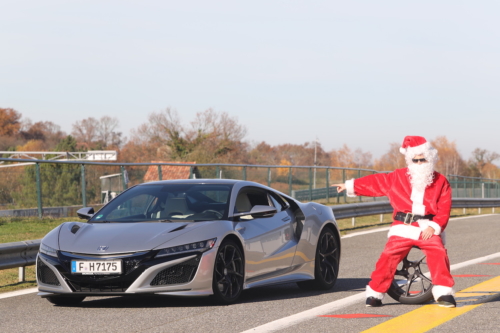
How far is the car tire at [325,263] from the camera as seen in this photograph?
8734mm

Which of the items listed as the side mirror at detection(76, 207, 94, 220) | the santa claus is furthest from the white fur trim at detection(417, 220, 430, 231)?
the side mirror at detection(76, 207, 94, 220)

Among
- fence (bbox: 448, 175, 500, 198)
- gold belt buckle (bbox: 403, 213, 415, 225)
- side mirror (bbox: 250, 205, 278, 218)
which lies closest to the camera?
gold belt buckle (bbox: 403, 213, 415, 225)

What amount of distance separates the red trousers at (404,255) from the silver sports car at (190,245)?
4.12 ft

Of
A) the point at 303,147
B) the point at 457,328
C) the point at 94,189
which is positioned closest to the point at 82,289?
the point at 457,328

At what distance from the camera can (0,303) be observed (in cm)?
795

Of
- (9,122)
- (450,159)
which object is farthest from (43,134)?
(450,159)

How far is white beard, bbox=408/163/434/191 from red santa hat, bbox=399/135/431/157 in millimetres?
222

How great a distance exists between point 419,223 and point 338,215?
Result: 11008 mm

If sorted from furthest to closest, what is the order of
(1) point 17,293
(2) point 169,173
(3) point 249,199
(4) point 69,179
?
(2) point 169,173, (4) point 69,179, (1) point 17,293, (3) point 249,199

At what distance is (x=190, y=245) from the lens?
7066mm

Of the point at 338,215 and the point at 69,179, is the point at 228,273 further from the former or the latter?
the point at 338,215

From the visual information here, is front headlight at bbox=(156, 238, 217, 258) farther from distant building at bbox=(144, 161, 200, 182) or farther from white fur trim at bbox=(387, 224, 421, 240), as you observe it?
distant building at bbox=(144, 161, 200, 182)

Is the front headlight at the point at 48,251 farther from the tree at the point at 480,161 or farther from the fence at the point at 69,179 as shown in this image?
the tree at the point at 480,161

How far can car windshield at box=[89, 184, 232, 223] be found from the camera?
784cm
